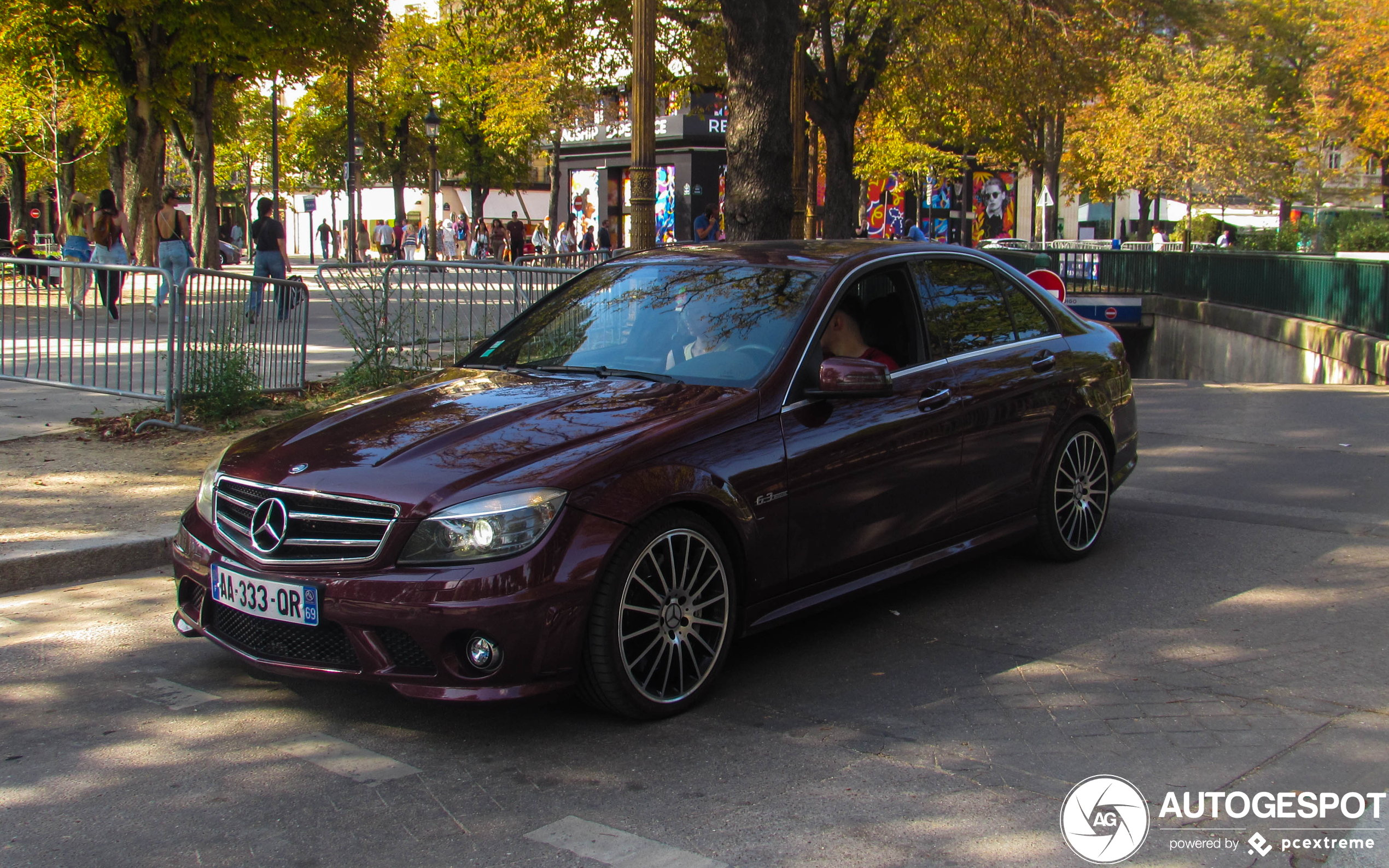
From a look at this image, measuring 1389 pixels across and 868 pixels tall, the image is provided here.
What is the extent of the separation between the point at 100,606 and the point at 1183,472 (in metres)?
6.86

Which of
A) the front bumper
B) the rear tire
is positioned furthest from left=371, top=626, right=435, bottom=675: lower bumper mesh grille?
the rear tire

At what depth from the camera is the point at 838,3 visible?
864 inches

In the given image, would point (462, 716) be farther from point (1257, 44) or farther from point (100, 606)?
point (1257, 44)

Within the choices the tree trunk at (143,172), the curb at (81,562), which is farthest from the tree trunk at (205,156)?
the curb at (81,562)

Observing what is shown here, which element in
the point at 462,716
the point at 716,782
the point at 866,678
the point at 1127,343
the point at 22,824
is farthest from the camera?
the point at 1127,343

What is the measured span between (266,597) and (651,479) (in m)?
1.33

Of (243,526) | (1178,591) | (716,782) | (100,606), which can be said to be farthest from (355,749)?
(1178,591)

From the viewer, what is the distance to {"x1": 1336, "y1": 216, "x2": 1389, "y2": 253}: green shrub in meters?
30.7

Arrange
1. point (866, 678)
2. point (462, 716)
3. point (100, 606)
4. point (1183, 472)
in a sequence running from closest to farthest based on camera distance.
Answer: point (462, 716) → point (866, 678) → point (100, 606) → point (1183, 472)

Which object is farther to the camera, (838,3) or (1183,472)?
(838,3)

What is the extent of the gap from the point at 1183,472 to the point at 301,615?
21.8 ft

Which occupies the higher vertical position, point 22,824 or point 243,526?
point 243,526

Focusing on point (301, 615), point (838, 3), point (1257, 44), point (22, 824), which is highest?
point (1257, 44)

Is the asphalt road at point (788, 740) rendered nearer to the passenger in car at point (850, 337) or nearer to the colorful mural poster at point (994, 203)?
the passenger in car at point (850, 337)
